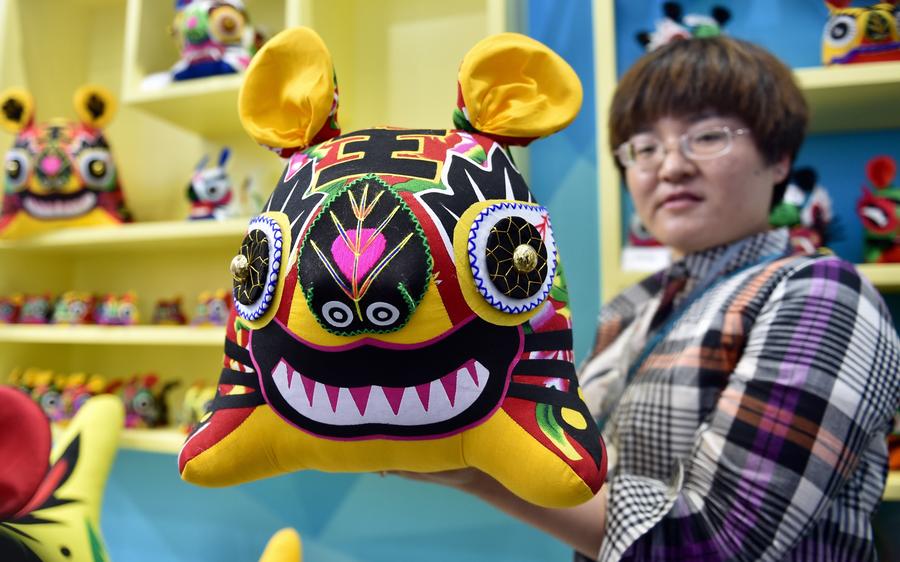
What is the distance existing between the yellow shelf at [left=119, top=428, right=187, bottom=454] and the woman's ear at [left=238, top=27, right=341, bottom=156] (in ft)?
2.90

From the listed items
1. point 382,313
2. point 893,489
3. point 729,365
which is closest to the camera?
point 382,313

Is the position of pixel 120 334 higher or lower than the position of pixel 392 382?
lower

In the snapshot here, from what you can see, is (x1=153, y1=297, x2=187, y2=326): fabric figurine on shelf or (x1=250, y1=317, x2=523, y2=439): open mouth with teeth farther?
(x1=153, y1=297, x2=187, y2=326): fabric figurine on shelf

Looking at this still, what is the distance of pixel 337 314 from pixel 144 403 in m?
1.12

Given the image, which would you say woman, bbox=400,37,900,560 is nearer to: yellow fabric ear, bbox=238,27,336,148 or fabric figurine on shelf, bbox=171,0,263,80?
yellow fabric ear, bbox=238,27,336,148

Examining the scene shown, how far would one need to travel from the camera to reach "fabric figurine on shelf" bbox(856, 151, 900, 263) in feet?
3.37

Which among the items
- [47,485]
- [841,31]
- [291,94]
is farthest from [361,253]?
[841,31]

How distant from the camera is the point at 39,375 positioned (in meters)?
1.38

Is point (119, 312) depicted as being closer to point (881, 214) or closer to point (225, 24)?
point (225, 24)

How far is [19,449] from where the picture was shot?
451 mm

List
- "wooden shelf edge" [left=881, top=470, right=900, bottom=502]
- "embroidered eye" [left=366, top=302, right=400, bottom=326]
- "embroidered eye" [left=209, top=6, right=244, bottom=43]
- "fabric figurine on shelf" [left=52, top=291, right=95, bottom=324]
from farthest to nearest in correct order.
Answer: "fabric figurine on shelf" [left=52, top=291, right=95, bottom=324]
"embroidered eye" [left=209, top=6, right=244, bottom=43]
"wooden shelf edge" [left=881, top=470, right=900, bottom=502]
"embroidered eye" [left=366, top=302, right=400, bottom=326]

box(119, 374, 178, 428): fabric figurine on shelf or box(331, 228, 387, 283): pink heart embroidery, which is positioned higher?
box(331, 228, 387, 283): pink heart embroidery

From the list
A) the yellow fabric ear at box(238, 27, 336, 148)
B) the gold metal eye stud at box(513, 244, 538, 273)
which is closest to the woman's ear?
the yellow fabric ear at box(238, 27, 336, 148)

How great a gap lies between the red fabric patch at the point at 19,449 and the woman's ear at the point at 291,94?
27 centimetres
